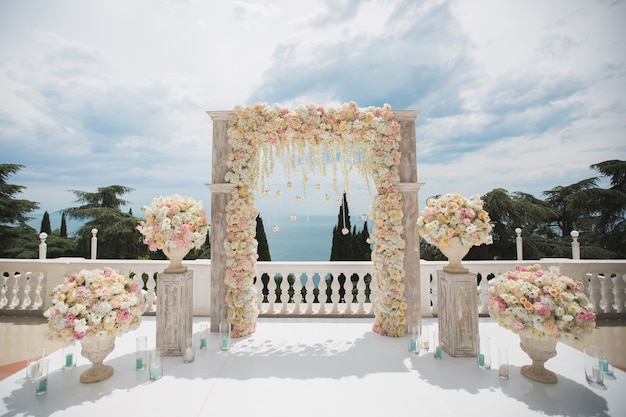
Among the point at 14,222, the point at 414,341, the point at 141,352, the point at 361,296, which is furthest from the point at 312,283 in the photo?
the point at 14,222

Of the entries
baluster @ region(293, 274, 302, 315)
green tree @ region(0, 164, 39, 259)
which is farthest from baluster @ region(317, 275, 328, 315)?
green tree @ region(0, 164, 39, 259)

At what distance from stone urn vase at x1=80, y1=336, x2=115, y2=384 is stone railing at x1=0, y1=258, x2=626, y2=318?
2.33 m

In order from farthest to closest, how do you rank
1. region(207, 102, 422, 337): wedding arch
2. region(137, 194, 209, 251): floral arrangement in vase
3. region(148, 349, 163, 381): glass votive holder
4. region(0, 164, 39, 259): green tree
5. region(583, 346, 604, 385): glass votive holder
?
1. region(0, 164, 39, 259): green tree
2. region(207, 102, 422, 337): wedding arch
3. region(137, 194, 209, 251): floral arrangement in vase
4. region(148, 349, 163, 381): glass votive holder
5. region(583, 346, 604, 385): glass votive holder

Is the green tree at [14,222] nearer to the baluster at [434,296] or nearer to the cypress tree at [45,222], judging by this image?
the cypress tree at [45,222]

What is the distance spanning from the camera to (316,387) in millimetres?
3186

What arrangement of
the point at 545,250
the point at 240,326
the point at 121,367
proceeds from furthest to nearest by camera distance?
the point at 545,250
the point at 240,326
the point at 121,367

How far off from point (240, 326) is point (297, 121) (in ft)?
10.9

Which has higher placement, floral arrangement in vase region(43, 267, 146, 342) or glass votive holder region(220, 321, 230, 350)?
floral arrangement in vase region(43, 267, 146, 342)

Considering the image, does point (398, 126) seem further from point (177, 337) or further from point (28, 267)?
Result: point (28, 267)

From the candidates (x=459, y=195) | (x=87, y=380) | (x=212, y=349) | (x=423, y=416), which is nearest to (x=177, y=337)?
(x=212, y=349)

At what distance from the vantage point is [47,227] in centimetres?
1745

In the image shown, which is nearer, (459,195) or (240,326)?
(459,195)

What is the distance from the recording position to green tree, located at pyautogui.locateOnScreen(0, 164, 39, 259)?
49.7 ft

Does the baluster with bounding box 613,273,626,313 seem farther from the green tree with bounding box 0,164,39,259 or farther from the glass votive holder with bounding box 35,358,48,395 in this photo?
the green tree with bounding box 0,164,39,259
